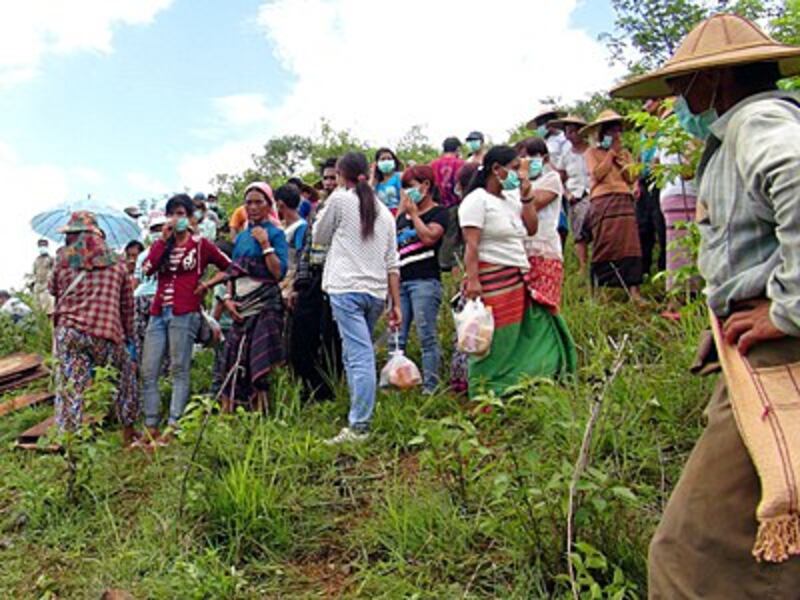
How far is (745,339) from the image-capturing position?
175 cm

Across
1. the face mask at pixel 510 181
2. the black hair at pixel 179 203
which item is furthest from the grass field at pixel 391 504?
the black hair at pixel 179 203

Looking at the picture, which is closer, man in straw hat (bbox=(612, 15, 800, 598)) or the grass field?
man in straw hat (bbox=(612, 15, 800, 598))

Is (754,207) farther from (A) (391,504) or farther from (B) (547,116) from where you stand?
(B) (547,116)

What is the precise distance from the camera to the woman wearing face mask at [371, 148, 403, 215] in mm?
5918

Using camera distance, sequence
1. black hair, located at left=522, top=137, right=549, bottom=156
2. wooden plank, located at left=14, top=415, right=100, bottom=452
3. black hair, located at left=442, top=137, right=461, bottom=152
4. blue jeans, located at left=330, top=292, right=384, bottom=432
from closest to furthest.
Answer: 1. blue jeans, located at left=330, top=292, right=384, bottom=432
2. black hair, located at left=522, top=137, right=549, bottom=156
3. wooden plank, located at left=14, top=415, right=100, bottom=452
4. black hair, located at left=442, top=137, right=461, bottom=152

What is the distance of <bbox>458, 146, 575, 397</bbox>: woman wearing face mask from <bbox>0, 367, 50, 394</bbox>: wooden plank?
4795 mm

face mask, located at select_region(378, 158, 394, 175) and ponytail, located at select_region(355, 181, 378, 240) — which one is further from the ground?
face mask, located at select_region(378, 158, 394, 175)

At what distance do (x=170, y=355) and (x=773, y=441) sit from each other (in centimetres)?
456

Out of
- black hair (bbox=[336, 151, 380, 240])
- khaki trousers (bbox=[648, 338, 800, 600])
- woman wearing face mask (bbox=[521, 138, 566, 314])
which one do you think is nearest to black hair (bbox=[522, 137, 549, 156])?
woman wearing face mask (bbox=[521, 138, 566, 314])

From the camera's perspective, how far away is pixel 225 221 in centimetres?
969

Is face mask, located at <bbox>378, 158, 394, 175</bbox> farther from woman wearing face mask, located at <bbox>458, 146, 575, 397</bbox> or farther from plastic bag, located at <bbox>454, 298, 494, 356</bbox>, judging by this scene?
plastic bag, located at <bbox>454, 298, 494, 356</bbox>

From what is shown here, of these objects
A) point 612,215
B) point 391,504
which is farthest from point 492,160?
point 391,504

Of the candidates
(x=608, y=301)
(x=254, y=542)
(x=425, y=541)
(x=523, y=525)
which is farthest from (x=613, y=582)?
(x=608, y=301)

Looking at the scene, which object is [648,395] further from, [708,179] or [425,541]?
[708,179]
